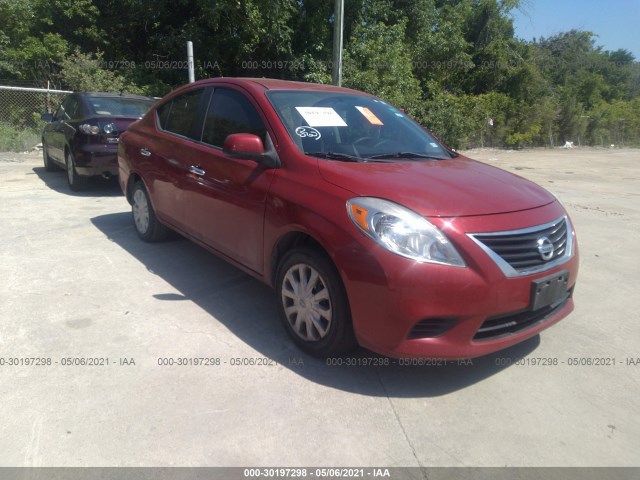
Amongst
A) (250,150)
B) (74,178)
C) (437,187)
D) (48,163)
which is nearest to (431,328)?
(437,187)

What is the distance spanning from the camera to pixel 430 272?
259cm

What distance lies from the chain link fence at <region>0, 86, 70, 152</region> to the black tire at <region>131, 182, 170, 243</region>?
8.92 meters

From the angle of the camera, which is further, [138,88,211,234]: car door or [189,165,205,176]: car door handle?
[138,88,211,234]: car door

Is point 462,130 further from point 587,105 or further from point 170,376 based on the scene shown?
point 587,105

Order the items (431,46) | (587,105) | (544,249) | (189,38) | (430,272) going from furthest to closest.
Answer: (587,105), (431,46), (189,38), (544,249), (430,272)

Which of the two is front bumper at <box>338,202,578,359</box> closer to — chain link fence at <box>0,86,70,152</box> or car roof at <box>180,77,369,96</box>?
car roof at <box>180,77,369,96</box>

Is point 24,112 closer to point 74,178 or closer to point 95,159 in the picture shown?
point 74,178

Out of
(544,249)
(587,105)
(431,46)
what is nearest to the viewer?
(544,249)

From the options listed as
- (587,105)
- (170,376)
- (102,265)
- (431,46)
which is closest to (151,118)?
(102,265)

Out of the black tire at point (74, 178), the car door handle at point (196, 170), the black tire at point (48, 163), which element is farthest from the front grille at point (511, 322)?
the black tire at point (48, 163)

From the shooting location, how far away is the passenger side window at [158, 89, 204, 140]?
445cm

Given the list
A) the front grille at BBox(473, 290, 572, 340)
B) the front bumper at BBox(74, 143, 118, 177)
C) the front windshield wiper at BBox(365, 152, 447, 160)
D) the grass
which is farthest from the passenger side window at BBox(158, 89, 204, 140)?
the grass

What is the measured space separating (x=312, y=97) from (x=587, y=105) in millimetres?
35950

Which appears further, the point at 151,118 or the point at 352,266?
the point at 151,118
